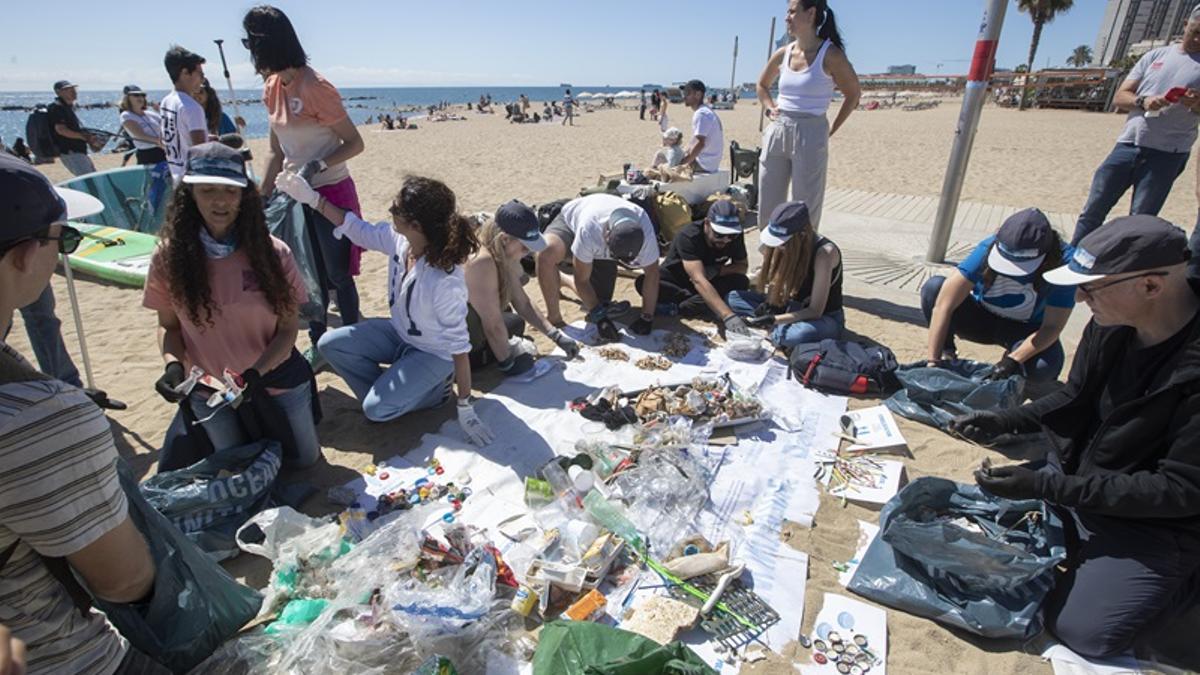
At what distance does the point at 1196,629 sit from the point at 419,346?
3.63 metres

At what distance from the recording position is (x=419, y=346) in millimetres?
3467

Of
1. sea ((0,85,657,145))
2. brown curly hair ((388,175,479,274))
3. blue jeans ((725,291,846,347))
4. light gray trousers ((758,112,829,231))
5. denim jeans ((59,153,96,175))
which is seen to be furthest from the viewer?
sea ((0,85,657,145))

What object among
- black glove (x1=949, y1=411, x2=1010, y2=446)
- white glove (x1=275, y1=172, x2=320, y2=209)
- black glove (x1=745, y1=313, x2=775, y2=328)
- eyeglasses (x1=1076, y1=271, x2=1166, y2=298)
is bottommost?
black glove (x1=745, y1=313, x2=775, y2=328)

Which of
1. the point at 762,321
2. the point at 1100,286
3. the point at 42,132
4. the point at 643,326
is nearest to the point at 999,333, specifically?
the point at 762,321

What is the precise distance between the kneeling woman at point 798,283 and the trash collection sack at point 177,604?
352cm

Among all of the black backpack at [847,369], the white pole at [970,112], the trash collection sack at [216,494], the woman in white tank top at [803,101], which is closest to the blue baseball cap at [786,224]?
the woman in white tank top at [803,101]

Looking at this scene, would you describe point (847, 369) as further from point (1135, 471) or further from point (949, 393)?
point (1135, 471)

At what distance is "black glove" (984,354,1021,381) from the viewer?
11.3 feet

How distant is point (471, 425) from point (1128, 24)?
89136 millimetres

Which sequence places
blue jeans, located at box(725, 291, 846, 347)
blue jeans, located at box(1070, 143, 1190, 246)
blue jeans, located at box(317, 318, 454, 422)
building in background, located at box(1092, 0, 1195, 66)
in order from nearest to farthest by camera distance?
blue jeans, located at box(317, 318, 454, 422) → blue jeans, located at box(725, 291, 846, 347) → blue jeans, located at box(1070, 143, 1190, 246) → building in background, located at box(1092, 0, 1195, 66)

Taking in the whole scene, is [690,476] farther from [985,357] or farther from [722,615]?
[985,357]

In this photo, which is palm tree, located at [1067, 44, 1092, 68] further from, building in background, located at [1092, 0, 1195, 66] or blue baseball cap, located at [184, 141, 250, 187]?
blue baseball cap, located at [184, 141, 250, 187]

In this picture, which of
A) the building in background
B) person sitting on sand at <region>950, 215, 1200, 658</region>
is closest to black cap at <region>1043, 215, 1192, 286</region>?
person sitting on sand at <region>950, 215, 1200, 658</region>

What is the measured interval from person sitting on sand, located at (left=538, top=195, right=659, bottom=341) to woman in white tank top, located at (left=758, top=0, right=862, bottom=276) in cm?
94
